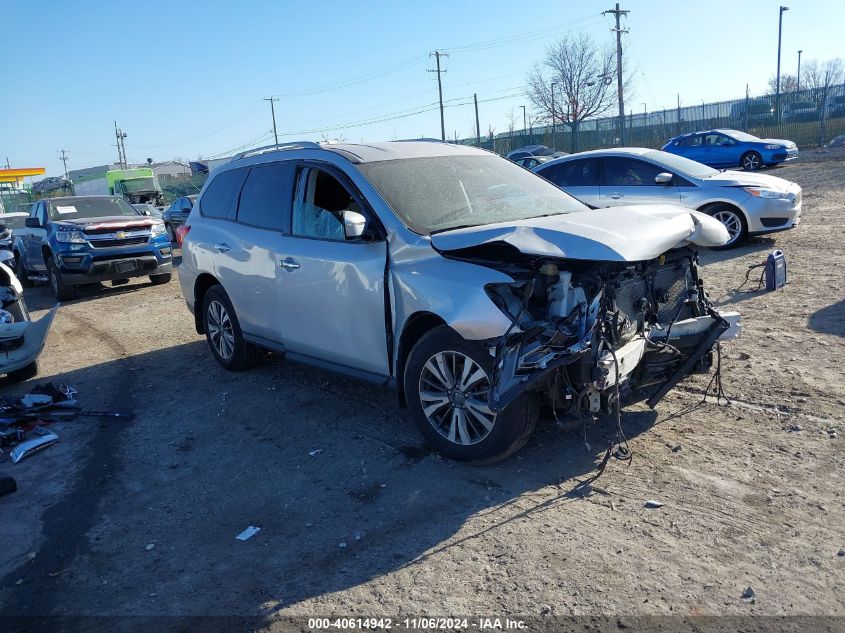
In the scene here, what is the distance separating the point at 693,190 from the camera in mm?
10445

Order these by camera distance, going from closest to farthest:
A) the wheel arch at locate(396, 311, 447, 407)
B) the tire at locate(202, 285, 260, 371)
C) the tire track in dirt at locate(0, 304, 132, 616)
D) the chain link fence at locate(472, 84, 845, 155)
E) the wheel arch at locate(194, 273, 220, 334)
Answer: the tire track in dirt at locate(0, 304, 132, 616) < the wheel arch at locate(396, 311, 447, 407) < the tire at locate(202, 285, 260, 371) < the wheel arch at locate(194, 273, 220, 334) < the chain link fence at locate(472, 84, 845, 155)

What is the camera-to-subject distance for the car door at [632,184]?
10500 millimetres

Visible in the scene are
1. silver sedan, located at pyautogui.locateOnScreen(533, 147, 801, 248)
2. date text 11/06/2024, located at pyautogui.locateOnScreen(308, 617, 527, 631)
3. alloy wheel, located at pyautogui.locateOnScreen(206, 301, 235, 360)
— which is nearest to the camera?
date text 11/06/2024, located at pyautogui.locateOnScreen(308, 617, 527, 631)

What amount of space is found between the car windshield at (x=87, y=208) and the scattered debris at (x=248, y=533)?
1084 cm

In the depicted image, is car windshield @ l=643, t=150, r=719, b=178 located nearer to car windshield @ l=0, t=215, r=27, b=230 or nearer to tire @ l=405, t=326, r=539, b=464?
tire @ l=405, t=326, r=539, b=464

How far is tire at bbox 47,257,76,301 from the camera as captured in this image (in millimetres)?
12188

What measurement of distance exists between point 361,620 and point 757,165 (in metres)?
26.0

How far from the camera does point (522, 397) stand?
13.0 ft

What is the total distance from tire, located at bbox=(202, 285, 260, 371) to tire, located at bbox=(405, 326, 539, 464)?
266cm

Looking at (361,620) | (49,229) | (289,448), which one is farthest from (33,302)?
(361,620)

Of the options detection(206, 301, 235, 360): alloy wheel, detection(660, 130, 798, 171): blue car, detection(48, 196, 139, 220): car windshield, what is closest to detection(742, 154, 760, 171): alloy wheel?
detection(660, 130, 798, 171): blue car

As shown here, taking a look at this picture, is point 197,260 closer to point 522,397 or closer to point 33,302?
point 522,397

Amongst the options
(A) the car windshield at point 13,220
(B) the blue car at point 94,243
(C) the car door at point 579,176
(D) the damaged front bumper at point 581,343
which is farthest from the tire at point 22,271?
(D) the damaged front bumper at point 581,343

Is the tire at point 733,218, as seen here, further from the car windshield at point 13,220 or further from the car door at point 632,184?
the car windshield at point 13,220
